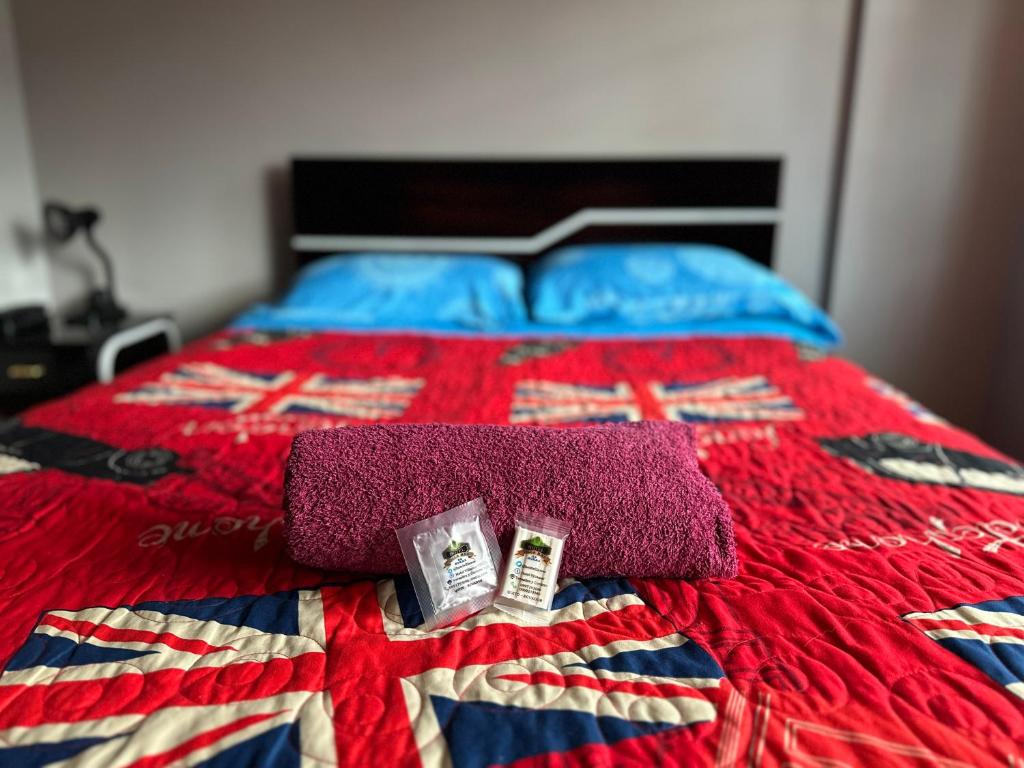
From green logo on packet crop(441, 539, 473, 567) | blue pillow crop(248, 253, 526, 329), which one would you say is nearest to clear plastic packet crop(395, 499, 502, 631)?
green logo on packet crop(441, 539, 473, 567)

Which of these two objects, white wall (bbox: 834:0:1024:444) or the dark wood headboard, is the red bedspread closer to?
the dark wood headboard

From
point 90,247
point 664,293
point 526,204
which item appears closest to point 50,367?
point 90,247

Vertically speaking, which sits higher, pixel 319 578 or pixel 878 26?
pixel 878 26

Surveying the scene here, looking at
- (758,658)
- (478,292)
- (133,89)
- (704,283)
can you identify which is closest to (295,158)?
(133,89)

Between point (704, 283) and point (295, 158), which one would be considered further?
point (295, 158)

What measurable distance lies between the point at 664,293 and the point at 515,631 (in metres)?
1.63

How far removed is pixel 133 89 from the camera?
8.79ft

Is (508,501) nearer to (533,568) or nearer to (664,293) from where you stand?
(533,568)

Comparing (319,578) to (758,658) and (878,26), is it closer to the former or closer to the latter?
(758,658)

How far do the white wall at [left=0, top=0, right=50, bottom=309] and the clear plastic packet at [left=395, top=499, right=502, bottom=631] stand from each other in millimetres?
2512

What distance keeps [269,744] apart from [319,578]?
0.29 meters

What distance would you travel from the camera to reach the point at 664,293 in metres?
Answer: 2.27

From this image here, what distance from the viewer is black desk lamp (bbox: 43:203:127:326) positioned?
2.59 m

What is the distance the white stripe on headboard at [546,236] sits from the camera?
8.46 ft
